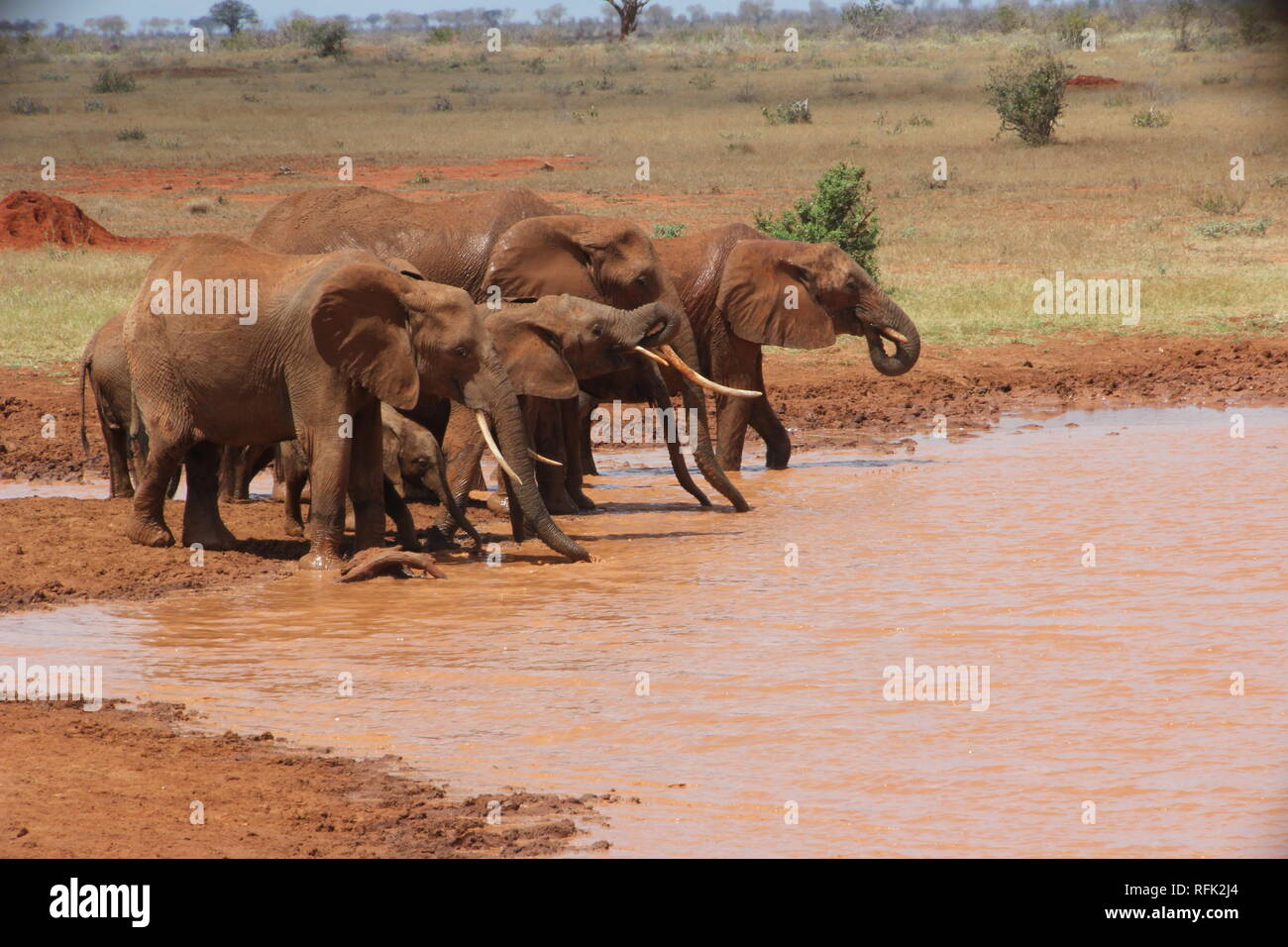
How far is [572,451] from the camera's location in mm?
11742

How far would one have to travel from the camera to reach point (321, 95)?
50.3 meters

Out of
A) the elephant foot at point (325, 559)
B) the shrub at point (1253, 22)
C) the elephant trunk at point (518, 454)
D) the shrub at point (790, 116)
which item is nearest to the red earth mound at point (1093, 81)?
the shrub at point (790, 116)

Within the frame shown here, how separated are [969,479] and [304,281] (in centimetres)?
522

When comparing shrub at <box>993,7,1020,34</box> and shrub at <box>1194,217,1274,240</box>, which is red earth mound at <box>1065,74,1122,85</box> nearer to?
shrub at <box>1194,217,1274,240</box>

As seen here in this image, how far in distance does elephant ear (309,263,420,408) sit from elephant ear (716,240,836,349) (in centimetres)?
408

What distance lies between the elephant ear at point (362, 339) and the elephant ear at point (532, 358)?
1.17 m

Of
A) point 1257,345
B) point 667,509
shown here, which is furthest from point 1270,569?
point 1257,345

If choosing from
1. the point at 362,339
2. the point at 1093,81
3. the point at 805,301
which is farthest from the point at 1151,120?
the point at 362,339

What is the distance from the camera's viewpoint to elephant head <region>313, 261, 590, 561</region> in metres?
9.44

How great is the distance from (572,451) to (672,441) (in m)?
0.69

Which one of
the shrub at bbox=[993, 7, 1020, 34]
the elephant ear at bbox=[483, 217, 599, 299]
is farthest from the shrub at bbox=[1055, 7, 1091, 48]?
the elephant ear at bbox=[483, 217, 599, 299]

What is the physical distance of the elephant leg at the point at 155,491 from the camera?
9.93 metres
